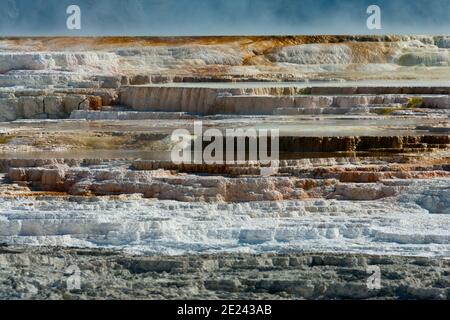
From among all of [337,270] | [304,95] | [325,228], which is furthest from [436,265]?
[304,95]

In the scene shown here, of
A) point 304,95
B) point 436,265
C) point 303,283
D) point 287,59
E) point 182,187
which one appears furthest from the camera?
point 287,59

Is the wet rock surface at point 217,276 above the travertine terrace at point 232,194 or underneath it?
underneath

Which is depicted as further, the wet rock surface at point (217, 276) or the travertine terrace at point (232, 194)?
the travertine terrace at point (232, 194)

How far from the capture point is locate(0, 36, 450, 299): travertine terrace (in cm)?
844

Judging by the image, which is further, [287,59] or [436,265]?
[287,59]

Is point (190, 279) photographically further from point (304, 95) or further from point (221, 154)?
point (304, 95)

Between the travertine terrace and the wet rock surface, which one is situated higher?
the travertine terrace

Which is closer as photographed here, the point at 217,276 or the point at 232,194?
the point at 217,276

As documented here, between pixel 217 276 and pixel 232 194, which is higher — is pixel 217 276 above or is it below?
below

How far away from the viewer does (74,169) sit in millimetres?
12398

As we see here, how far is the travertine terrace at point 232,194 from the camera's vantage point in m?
8.44

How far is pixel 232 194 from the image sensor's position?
11258 mm

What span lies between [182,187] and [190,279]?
3.20m

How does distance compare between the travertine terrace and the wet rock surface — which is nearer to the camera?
the wet rock surface
